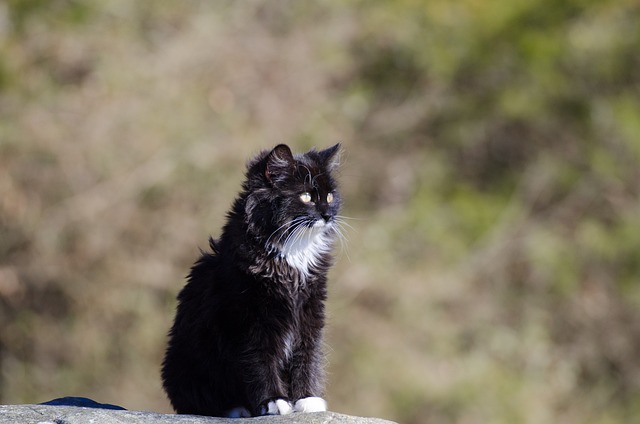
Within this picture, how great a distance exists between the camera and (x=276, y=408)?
212 inches

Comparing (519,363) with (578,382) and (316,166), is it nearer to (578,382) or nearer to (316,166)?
(578,382)

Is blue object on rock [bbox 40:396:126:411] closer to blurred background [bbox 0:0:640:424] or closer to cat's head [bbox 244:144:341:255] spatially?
cat's head [bbox 244:144:341:255]

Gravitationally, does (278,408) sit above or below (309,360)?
below

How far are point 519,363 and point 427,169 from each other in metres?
3.45

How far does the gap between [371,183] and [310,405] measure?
10.7 meters

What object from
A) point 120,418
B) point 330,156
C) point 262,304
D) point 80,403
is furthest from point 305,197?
point 80,403

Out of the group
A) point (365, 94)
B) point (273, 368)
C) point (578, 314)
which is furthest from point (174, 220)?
point (273, 368)

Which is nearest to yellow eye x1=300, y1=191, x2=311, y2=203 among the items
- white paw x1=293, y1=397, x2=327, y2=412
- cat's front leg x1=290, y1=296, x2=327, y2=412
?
cat's front leg x1=290, y1=296, x2=327, y2=412

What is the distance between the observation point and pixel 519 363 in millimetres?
14945

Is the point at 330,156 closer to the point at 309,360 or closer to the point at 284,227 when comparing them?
the point at 284,227

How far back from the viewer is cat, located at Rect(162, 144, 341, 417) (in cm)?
552

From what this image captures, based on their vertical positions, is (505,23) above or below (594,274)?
above

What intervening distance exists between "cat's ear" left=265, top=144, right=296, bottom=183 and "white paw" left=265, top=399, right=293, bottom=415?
1.19 meters

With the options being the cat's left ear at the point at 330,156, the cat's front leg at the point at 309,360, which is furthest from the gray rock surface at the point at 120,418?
the cat's left ear at the point at 330,156
